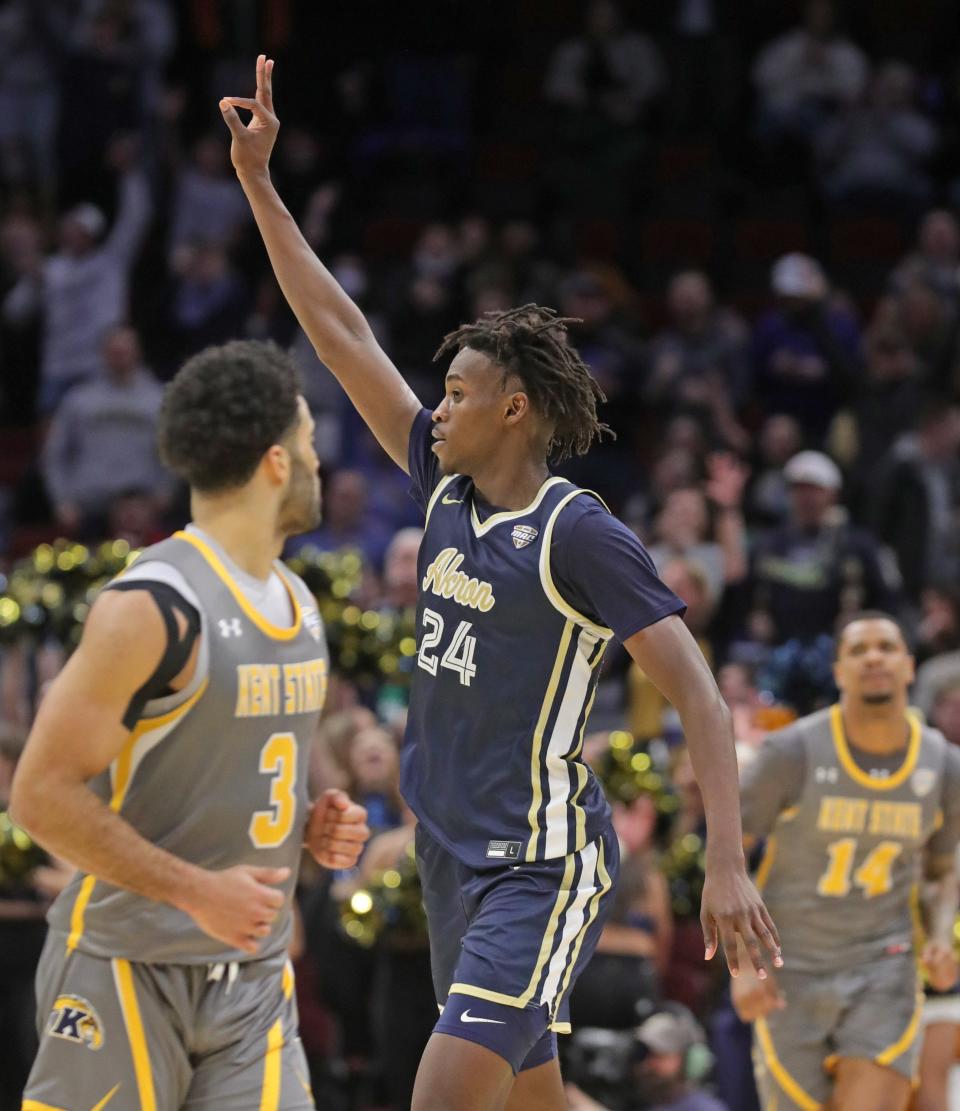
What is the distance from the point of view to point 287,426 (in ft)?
13.4

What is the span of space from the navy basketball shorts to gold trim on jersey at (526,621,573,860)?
6 centimetres

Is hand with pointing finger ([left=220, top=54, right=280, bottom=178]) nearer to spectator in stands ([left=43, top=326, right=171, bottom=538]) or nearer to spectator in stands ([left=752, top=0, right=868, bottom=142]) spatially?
spectator in stands ([left=43, top=326, right=171, bottom=538])

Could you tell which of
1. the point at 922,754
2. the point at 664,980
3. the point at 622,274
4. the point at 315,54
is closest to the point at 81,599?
the point at 664,980

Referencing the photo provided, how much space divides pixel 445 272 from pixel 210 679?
8306mm

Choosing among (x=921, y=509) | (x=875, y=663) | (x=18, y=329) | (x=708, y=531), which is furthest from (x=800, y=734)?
(x=18, y=329)

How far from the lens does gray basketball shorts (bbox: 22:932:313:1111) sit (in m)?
3.75

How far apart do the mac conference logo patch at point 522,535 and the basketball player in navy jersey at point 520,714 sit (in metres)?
0.01

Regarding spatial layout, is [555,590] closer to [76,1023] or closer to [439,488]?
[439,488]

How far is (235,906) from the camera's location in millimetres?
3686

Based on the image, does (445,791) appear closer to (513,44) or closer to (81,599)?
(81,599)

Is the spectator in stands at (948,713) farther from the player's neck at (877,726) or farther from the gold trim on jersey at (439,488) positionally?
the gold trim on jersey at (439,488)

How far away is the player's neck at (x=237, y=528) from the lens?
4035 mm

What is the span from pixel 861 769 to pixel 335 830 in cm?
250

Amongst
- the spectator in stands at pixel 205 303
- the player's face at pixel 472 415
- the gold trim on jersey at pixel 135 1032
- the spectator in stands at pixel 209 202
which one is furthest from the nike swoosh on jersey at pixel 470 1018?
the spectator in stands at pixel 209 202
